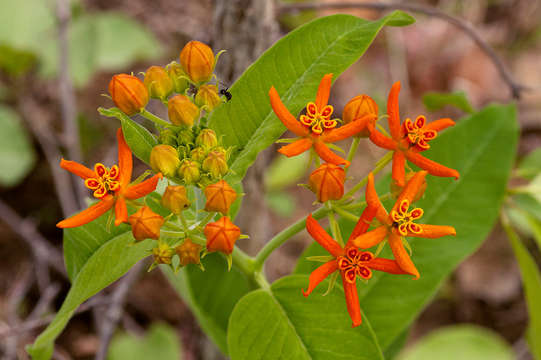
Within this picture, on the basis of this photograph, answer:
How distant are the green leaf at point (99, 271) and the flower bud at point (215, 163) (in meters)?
0.30

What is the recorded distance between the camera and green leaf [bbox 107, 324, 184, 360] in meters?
3.31

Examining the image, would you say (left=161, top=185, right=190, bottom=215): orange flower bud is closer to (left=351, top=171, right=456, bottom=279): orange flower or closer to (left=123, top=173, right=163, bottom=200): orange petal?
(left=123, top=173, right=163, bottom=200): orange petal

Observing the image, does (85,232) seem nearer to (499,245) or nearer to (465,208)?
(465,208)

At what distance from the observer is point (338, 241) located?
1.56m

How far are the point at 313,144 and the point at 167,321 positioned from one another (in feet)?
9.54

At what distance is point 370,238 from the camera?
4.74 feet

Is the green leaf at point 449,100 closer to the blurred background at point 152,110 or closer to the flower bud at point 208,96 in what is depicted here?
the blurred background at point 152,110

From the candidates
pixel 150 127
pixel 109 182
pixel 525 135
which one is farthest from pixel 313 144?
pixel 525 135

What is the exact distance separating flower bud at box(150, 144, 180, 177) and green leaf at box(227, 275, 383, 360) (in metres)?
0.50

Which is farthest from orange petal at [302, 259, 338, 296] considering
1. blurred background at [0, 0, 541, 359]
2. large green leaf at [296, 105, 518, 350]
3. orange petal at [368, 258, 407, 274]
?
blurred background at [0, 0, 541, 359]

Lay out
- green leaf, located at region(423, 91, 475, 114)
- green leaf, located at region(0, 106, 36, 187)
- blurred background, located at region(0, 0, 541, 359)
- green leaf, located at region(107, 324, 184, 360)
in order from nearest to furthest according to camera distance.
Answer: green leaf, located at region(423, 91, 475, 114) → green leaf, located at region(107, 324, 184, 360) → blurred background, located at region(0, 0, 541, 359) → green leaf, located at region(0, 106, 36, 187)

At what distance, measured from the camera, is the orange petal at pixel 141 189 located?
140cm

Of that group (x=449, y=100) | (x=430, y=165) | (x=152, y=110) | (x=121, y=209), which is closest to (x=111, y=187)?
(x=121, y=209)

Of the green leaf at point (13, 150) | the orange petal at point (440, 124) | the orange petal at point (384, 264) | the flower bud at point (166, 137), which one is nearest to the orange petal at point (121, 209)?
the flower bud at point (166, 137)
